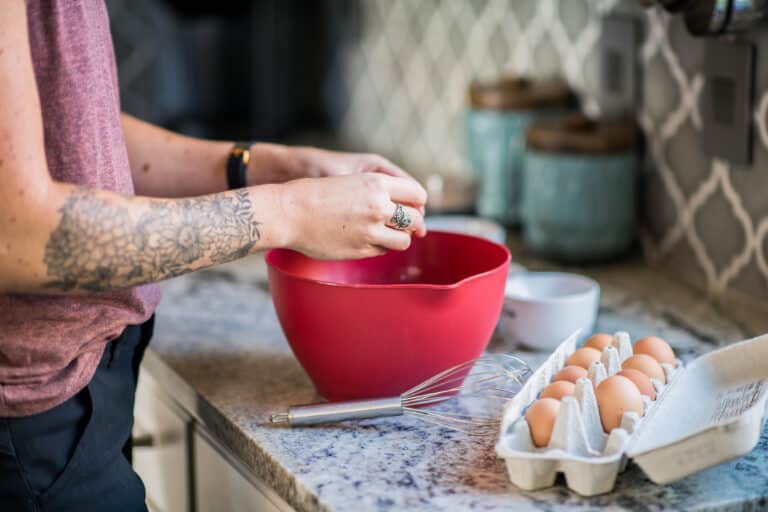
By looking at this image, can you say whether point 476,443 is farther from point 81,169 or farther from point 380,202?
point 81,169

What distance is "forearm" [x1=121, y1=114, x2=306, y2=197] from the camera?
46.4 inches

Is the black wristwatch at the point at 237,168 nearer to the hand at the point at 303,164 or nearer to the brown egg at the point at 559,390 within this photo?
the hand at the point at 303,164

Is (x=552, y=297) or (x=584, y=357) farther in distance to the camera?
(x=552, y=297)

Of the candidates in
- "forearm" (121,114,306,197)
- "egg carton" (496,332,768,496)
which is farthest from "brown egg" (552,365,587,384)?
"forearm" (121,114,306,197)

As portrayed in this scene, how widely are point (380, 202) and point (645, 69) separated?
0.78m

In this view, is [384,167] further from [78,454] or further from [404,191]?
[78,454]

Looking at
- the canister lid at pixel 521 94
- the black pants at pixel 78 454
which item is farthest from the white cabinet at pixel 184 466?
the canister lid at pixel 521 94

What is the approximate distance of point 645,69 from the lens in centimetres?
154

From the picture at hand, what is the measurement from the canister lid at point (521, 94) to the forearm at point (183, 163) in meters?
0.65

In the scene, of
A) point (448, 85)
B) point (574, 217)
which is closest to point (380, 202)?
point (574, 217)

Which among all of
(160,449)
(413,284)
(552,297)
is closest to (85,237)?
(413,284)

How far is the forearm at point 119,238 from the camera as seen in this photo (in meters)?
0.78

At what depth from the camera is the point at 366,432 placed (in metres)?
0.97

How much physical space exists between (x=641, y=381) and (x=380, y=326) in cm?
26
